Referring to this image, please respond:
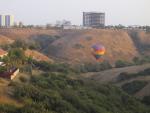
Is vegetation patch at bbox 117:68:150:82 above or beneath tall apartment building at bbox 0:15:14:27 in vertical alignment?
beneath

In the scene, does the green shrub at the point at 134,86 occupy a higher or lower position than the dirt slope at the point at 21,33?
lower

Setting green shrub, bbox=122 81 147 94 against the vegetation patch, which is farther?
the vegetation patch

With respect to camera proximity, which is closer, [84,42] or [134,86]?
[134,86]

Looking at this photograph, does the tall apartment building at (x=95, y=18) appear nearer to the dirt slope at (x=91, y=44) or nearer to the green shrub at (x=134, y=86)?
the dirt slope at (x=91, y=44)

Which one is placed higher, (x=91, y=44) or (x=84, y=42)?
(x=84, y=42)

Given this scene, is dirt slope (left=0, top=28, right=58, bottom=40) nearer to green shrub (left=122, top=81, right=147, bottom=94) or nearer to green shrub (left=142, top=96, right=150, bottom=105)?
green shrub (left=122, top=81, right=147, bottom=94)

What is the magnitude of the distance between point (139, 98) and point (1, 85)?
1596 cm

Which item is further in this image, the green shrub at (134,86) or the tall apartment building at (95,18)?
the tall apartment building at (95,18)

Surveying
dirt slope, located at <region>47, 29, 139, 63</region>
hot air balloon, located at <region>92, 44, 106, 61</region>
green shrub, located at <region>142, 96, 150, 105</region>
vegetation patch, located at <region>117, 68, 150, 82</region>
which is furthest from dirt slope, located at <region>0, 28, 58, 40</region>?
green shrub, located at <region>142, 96, 150, 105</region>

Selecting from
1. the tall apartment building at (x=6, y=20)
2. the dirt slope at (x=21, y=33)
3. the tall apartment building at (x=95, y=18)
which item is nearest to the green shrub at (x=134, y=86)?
the dirt slope at (x=21, y=33)

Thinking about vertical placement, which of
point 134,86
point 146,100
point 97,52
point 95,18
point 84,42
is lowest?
point 146,100

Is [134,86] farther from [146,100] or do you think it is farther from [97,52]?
[97,52]

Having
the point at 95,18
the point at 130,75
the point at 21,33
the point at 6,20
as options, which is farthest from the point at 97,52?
the point at 6,20

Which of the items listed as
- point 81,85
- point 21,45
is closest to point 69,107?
point 81,85
